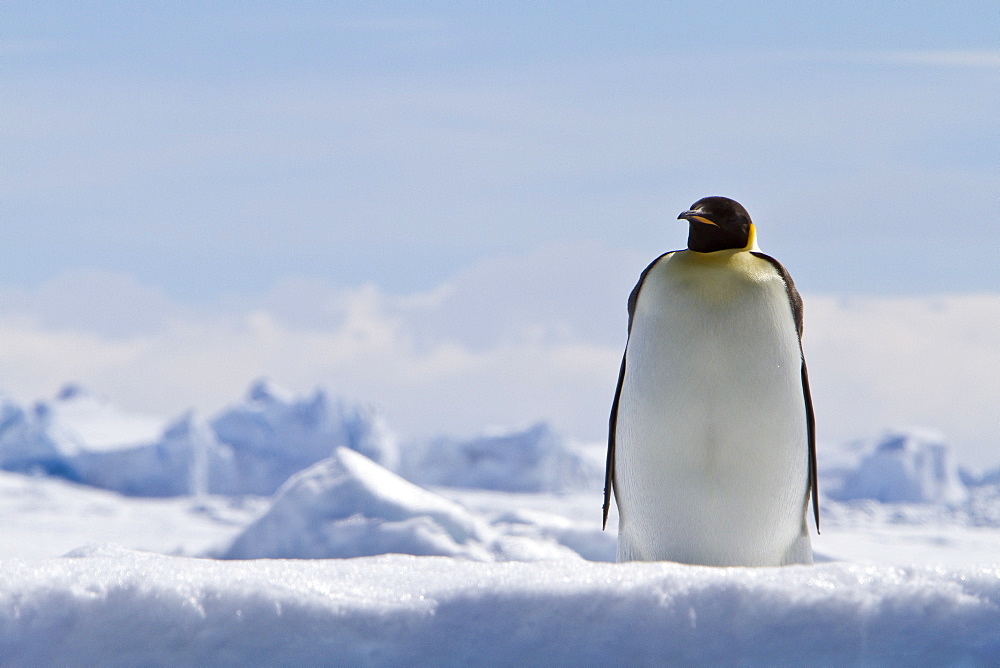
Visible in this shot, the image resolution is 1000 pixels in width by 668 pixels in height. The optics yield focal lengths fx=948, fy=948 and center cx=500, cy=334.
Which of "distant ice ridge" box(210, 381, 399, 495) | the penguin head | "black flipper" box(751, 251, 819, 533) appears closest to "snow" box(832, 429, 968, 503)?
"distant ice ridge" box(210, 381, 399, 495)

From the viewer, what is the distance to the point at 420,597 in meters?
1.80

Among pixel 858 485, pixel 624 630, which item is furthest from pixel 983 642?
pixel 858 485

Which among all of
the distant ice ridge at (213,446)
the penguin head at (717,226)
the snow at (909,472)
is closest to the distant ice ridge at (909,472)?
the snow at (909,472)

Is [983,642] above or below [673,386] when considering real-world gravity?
below

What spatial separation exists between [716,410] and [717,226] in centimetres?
59

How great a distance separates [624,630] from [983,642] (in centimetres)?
64

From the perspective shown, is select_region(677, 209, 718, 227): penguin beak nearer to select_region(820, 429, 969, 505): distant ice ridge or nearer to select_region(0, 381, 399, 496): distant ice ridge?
select_region(0, 381, 399, 496): distant ice ridge

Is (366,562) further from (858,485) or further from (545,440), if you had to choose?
(858,485)

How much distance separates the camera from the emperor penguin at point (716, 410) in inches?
111

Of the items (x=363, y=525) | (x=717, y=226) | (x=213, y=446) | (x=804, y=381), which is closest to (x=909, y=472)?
(x=213, y=446)

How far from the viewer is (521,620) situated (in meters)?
1.74

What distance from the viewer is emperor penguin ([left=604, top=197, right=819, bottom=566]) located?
2832 millimetres

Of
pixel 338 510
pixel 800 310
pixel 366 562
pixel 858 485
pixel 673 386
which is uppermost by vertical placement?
pixel 800 310

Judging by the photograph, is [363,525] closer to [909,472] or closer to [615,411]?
[615,411]
